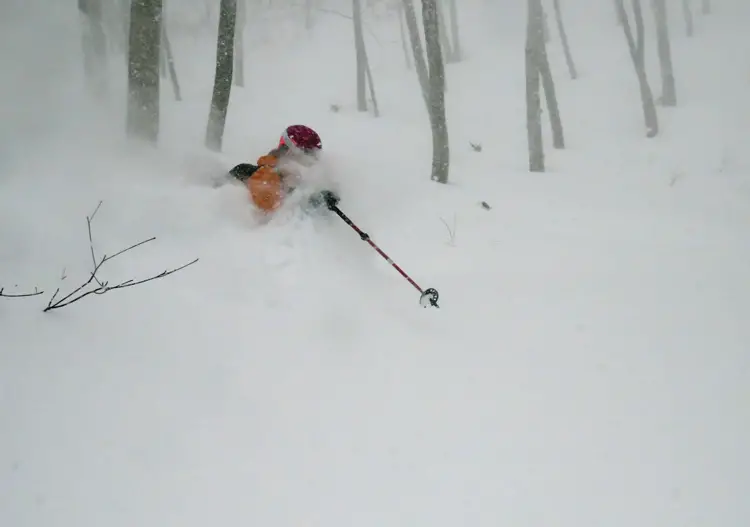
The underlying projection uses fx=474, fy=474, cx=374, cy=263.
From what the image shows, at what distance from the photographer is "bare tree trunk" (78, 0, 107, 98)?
1080 cm

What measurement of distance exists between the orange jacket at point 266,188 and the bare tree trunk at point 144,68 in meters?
2.23

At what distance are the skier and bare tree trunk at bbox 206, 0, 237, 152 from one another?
6.88 feet

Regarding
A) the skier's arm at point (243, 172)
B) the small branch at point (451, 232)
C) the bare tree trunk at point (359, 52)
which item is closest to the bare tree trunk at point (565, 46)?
the bare tree trunk at point (359, 52)

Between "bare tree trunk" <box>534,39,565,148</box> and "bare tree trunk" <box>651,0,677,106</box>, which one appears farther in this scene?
"bare tree trunk" <box>651,0,677,106</box>

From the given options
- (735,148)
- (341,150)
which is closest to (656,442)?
(341,150)

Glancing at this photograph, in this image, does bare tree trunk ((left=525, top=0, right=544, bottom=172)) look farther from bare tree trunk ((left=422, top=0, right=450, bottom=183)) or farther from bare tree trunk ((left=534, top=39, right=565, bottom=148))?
bare tree trunk ((left=422, top=0, right=450, bottom=183))

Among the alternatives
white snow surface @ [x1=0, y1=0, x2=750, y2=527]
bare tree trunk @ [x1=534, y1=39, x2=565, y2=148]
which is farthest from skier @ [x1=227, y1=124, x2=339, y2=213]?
bare tree trunk @ [x1=534, y1=39, x2=565, y2=148]

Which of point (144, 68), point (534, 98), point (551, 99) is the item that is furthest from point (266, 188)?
point (551, 99)

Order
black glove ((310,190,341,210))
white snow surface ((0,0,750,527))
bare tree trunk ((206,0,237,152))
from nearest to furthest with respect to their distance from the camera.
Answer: white snow surface ((0,0,750,527)) < black glove ((310,190,341,210)) < bare tree trunk ((206,0,237,152))

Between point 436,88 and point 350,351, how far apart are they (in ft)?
20.7

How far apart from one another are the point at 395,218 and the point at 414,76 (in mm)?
19172

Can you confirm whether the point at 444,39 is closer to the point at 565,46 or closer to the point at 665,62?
the point at 565,46

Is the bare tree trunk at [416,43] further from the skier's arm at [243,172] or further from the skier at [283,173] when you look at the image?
the skier's arm at [243,172]

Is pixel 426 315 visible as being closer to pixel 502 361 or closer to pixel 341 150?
pixel 502 361
